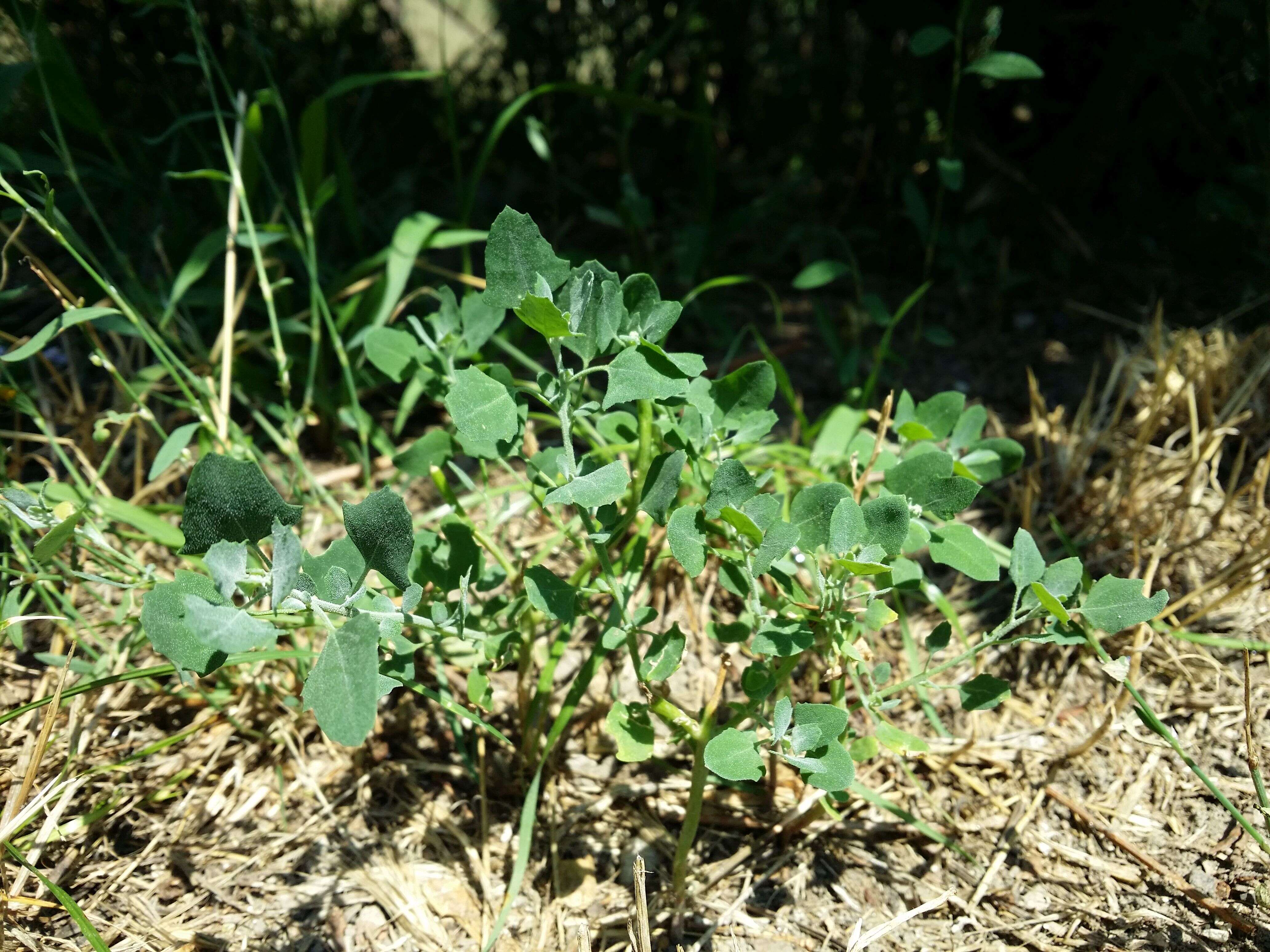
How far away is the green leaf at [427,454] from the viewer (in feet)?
3.86

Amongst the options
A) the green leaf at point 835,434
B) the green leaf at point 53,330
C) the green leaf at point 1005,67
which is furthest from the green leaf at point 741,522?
the green leaf at point 1005,67

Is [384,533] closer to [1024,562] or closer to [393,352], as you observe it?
[393,352]

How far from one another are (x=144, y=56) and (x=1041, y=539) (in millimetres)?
2251

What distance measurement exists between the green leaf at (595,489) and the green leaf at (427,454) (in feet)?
0.97

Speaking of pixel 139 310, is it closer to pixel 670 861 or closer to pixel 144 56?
pixel 144 56

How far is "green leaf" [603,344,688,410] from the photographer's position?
2.96ft

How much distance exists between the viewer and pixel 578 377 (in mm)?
962

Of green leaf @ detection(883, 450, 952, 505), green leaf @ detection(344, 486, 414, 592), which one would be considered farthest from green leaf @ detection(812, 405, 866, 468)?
green leaf @ detection(344, 486, 414, 592)

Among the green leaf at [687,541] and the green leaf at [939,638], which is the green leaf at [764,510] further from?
the green leaf at [939,638]

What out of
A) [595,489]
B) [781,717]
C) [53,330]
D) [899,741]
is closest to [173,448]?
[53,330]

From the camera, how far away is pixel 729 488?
3.13 ft

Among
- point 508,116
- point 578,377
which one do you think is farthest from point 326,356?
point 578,377

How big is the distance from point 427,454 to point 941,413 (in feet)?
2.22

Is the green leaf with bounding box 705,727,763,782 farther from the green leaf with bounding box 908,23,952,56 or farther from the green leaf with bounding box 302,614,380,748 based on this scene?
the green leaf with bounding box 908,23,952,56
